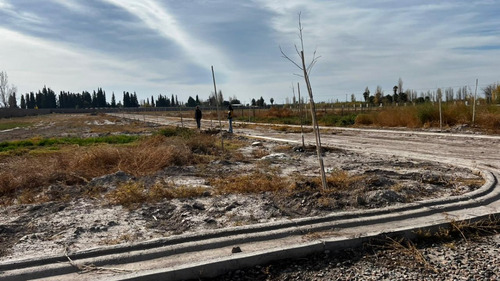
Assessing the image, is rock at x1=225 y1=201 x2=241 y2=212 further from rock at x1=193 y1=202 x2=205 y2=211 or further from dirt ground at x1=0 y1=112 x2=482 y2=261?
rock at x1=193 y1=202 x2=205 y2=211

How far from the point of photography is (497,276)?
3035 millimetres

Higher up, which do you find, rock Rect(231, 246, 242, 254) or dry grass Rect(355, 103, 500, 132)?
dry grass Rect(355, 103, 500, 132)

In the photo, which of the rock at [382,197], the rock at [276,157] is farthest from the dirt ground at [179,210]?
the rock at [276,157]

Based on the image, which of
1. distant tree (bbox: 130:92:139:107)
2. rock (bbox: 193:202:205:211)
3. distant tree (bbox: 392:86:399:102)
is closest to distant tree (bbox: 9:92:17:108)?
distant tree (bbox: 130:92:139:107)

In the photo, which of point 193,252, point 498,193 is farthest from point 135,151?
point 498,193

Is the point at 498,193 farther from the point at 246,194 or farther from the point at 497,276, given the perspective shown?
the point at 246,194

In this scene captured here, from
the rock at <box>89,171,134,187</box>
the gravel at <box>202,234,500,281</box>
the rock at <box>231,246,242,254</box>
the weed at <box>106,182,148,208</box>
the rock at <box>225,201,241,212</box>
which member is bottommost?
the gravel at <box>202,234,500,281</box>

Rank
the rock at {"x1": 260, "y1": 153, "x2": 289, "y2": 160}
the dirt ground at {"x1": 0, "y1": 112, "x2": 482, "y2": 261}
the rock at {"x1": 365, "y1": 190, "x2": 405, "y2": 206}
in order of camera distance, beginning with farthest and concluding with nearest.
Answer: the rock at {"x1": 260, "y1": 153, "x2": 289, "y2": 160} < the rock at {"x1": 365, "y1": 190, "x2": 405, "y2": 206} < the dirt ground at {"x1": 0, "y1": 112, "x2": 482, "y2": 261}

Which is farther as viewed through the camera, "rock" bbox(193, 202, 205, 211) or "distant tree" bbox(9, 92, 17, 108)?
"distant tree" bbox(9, 92, 17, 108)

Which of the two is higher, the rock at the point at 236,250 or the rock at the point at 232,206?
the rock at the point at 232,206

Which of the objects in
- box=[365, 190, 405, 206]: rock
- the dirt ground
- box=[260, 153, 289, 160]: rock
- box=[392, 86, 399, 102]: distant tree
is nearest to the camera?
the dirt ground

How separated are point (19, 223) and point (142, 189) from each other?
1.92 metres

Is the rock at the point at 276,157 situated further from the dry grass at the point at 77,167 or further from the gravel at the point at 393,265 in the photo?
the gravel at the point at 393,265

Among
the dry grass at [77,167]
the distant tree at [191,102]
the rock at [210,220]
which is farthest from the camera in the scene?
the distant tree at [191,102]
